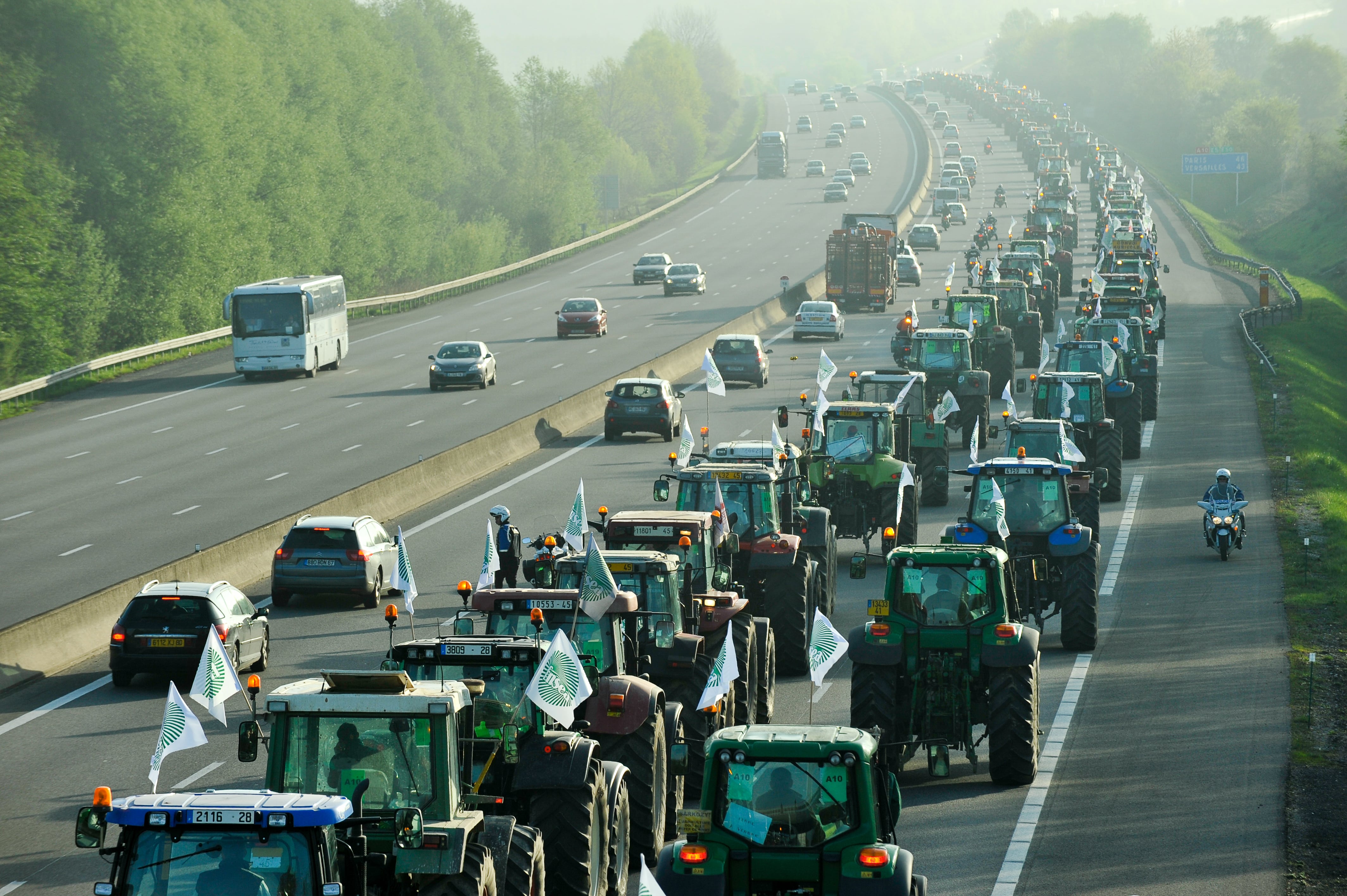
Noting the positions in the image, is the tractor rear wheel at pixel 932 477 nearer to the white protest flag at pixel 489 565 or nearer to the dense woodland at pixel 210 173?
the white protest flag at pixel 489 565

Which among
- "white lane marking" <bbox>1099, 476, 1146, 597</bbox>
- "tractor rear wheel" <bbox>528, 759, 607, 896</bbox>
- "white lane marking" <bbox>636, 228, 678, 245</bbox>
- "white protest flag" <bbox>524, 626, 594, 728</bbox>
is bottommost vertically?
"white lane marking" <bbox>1099, 476, 1146, 597</bbox>

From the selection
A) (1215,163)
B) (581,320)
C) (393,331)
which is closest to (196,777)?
(581,320)

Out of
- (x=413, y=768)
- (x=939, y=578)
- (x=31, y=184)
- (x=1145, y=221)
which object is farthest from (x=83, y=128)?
(x=413, y=768)

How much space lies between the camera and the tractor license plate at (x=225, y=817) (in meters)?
8.30

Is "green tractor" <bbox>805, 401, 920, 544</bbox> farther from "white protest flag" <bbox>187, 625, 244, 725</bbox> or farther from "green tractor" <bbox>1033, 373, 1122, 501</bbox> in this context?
"white protest flag" <bbox>187, 625, 244, 725</bbox>

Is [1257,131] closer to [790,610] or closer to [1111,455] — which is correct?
[1111,455]

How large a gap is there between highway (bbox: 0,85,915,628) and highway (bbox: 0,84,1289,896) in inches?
Answer: 146

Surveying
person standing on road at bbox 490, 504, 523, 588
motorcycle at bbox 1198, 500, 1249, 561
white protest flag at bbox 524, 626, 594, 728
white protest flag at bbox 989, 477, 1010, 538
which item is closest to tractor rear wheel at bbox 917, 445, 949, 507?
motorcycle at bbox 1198, 500, 1249, 561

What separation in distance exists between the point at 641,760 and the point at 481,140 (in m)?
132

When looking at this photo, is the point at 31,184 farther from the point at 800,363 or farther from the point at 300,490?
the point at 300,490

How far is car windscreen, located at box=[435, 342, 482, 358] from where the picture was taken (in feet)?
174

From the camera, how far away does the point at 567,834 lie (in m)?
11.9

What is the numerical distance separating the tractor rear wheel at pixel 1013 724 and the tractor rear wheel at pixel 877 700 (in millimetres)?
847

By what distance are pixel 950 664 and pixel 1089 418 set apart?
20135 mm
